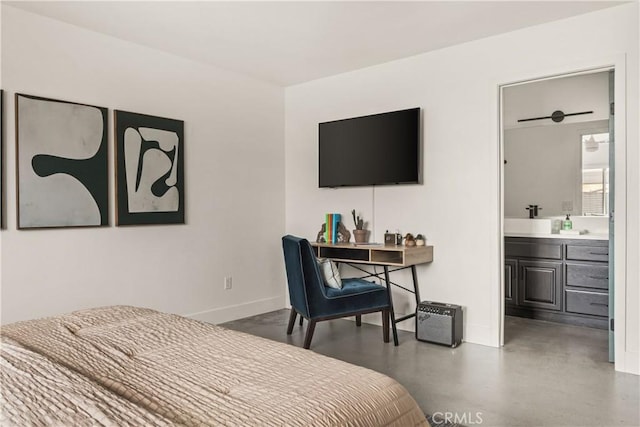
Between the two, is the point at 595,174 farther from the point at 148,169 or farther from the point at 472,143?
the point at 148,169

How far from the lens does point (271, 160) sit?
481 centimetres

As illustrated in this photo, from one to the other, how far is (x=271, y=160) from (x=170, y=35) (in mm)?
1701

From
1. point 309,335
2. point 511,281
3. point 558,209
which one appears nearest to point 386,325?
point 309,335

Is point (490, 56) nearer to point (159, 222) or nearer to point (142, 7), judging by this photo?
point (142, 7)

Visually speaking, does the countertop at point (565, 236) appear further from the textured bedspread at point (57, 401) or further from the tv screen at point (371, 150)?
the textured bedspread at point (57, 401)

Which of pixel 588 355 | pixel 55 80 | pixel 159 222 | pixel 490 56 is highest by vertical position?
pixel 490 56

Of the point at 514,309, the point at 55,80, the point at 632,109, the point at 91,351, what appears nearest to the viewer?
the point at 91,351

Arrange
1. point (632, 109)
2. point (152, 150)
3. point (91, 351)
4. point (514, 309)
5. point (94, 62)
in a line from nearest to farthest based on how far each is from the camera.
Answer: point (91, 351), point (632, 109), point (94, 62), point (152, 150), point (514, 309)

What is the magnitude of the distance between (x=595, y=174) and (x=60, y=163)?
495cm

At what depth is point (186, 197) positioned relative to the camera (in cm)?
397

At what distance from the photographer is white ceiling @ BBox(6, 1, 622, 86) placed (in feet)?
9.70

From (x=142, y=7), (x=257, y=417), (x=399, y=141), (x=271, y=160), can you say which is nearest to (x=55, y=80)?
(x=142, y=7)

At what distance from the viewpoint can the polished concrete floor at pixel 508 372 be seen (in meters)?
2.32

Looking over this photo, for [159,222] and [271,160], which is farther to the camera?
[271,160]
